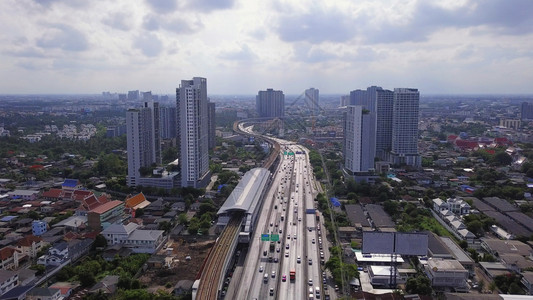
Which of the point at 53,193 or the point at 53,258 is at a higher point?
the point at 53,193

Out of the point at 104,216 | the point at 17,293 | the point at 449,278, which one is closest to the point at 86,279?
the point at 17,293

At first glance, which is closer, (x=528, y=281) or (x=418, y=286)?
(x=418, y=286)

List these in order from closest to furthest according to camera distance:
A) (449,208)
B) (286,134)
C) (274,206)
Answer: (449,208) → (274,206) → (286,134)

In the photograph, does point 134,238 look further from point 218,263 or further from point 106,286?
point 218,263

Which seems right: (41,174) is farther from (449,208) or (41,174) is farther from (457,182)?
(457,182)

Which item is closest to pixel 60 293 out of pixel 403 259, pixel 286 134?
pixel 403 259

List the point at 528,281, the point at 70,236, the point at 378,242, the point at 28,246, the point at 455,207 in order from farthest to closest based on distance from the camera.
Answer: the point at 455,207 → the point at 70,236 → the point at 28,246 → the point at 378,242 → the point at 528,281

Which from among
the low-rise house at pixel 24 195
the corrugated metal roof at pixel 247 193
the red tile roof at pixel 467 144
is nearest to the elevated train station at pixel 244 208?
the corrugated metal roof at pixel 247 193
